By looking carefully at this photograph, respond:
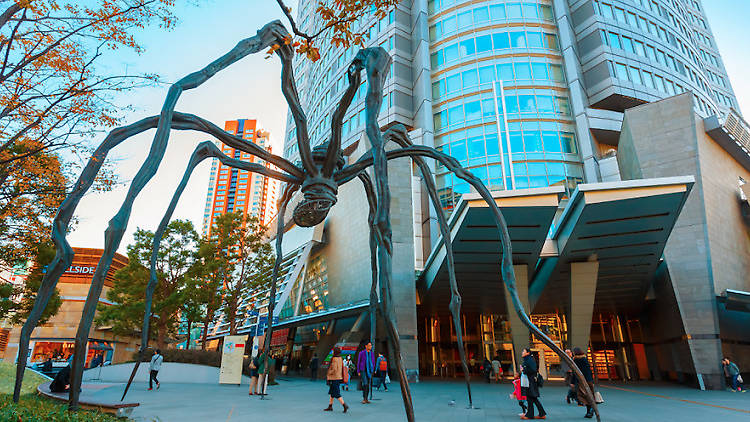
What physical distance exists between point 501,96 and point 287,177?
83.4ft

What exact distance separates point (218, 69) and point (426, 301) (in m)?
21.1

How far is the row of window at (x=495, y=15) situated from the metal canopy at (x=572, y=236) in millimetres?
22545

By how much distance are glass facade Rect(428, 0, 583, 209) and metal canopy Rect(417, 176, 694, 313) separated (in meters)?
9.56

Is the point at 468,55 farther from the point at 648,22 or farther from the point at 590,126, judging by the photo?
the point at 648,22

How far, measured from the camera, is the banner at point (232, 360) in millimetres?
16266

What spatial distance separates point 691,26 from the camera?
41.4 metres

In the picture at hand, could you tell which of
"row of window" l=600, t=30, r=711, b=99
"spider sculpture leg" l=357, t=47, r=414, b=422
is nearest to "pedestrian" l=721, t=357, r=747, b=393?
"spider sculpture leg" l=357, t=47, r=414, b=422

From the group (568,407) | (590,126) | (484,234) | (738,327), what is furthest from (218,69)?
(590,126)

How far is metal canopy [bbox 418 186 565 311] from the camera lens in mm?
14000

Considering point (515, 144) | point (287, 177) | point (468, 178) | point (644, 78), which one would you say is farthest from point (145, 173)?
point (644, 78)

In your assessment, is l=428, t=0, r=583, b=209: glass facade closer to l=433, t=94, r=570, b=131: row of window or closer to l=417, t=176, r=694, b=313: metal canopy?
l=433, t=94, r=570, b=131: row of window

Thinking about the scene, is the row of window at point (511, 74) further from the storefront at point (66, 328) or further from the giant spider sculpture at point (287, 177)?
the storefront at point (66, 328)

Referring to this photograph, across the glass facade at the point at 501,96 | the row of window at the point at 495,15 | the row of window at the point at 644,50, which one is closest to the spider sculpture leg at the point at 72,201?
the glass facade at the point at 501,96

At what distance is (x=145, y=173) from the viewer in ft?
9.16
